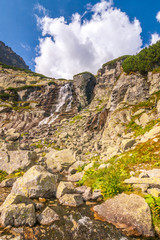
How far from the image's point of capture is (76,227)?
697 centimetres

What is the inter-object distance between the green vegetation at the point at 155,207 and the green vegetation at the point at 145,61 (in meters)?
42.9

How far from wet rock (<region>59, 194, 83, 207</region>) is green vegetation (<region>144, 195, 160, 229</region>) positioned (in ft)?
15.2

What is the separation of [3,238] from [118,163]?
38.6 ft

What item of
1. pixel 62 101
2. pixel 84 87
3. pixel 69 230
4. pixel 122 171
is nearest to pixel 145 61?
pixel 84 87

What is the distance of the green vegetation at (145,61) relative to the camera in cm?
4166

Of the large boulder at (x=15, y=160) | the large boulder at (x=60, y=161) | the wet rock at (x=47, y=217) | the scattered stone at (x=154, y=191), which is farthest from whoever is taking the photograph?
the large boulder at (x=60, y=161)

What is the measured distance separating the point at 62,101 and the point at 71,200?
6533 centimetres

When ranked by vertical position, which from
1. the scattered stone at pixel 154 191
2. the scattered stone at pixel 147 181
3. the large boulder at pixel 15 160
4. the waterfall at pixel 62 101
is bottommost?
the scattered stone at pixel 154 191

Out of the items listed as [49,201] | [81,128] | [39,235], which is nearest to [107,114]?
[81,128]

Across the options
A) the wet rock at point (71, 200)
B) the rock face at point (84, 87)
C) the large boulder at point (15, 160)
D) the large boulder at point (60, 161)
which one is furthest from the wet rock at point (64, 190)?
the rock face at point (84, 87)

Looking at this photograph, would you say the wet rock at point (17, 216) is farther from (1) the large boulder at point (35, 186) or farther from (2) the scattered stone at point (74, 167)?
(2) the scattered stone at point (74, 167)

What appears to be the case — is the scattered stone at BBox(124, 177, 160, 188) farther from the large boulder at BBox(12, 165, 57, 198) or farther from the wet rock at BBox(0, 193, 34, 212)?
the wet rock at BBox(0, 193, 34, 212)

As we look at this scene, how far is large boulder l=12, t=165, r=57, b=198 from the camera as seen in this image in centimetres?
1004

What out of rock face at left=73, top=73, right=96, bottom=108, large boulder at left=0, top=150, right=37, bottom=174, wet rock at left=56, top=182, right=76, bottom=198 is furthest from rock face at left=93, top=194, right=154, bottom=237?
rock face at left=73, top=73, right=96, bottom=108
